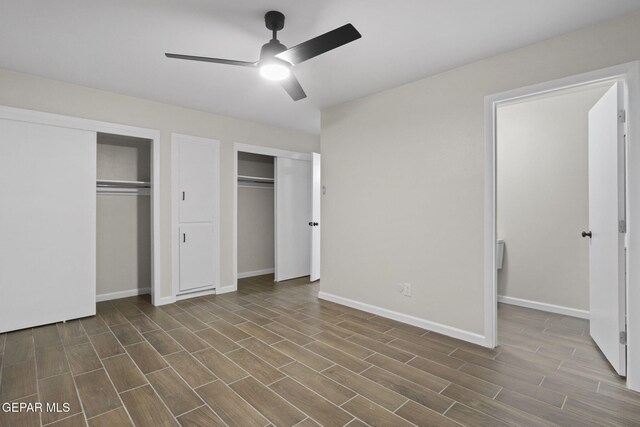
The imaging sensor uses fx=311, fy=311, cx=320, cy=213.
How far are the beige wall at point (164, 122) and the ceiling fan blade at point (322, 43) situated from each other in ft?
8.55

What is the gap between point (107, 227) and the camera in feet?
13.7

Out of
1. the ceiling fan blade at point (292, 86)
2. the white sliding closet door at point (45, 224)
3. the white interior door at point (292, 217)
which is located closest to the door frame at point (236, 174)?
the white interior door at point (292, 217)

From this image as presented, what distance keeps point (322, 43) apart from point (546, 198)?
11.1ft

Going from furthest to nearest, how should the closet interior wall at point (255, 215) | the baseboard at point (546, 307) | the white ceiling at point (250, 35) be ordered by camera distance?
the closet interior wall at point (255, 215) < the baseboard at point (546, 307) < the white ceiling at point (250, 35)

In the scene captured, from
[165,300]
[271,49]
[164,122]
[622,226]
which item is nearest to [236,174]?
[164,122]

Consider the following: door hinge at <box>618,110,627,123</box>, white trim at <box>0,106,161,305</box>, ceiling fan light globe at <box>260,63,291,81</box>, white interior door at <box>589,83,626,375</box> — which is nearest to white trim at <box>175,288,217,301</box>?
white trim at <box>0,106,161,305</box>

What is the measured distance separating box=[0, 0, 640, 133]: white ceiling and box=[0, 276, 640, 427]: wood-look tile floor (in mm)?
2532

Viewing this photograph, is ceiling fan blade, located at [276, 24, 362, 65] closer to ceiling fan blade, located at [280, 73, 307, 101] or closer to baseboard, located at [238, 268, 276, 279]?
ceiling fan blade, located at [280, 73, 307, 101]

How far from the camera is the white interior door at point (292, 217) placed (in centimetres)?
517

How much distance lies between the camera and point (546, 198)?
12.3 ft

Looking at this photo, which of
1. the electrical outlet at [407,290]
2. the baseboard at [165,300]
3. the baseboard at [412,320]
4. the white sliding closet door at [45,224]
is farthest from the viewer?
the baseboard at [165,300]

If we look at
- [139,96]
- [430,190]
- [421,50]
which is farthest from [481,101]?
[139,96]

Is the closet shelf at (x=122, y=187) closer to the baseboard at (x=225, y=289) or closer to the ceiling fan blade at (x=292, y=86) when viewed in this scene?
the baseboard at (x=225, y=289)

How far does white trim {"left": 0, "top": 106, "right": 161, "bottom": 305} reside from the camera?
3.08m
